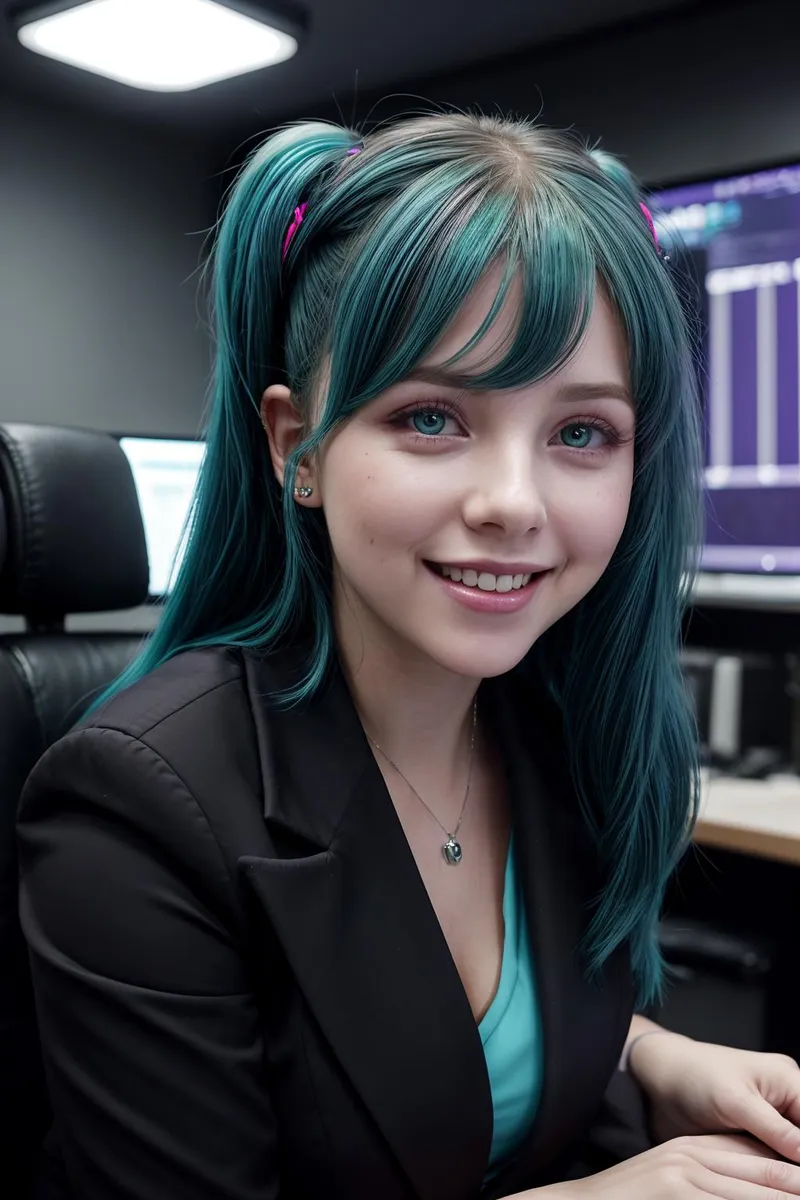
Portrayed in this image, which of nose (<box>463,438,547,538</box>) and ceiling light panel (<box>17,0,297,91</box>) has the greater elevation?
ceiling light panel (<box>17,0,297,91</box>)

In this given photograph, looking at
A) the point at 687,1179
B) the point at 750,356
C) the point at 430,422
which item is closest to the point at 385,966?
the point at 687,1179

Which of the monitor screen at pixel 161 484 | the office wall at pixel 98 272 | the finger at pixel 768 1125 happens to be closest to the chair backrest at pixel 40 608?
the finger at pixel 768 1125

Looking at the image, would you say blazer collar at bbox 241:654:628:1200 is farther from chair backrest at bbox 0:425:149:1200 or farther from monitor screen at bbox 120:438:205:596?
monitor screen at bbox 120:438:205:596

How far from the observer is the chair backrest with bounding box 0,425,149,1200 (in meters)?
1.00

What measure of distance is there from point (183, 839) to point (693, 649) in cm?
201

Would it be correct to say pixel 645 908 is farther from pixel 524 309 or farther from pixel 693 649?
pixel 693 649

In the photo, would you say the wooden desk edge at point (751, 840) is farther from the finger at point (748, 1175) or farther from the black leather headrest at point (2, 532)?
the black leather headrest at point (2, 532)

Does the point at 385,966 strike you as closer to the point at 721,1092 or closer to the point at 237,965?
the point at 237,965

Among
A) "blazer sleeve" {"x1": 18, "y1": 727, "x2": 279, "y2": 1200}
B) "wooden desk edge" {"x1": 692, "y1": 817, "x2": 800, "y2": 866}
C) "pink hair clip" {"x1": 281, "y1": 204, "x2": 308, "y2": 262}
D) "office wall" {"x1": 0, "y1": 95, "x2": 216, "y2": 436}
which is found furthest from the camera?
"office wall" {"x1": 0, "y1": 95, "x2": 216, "y2": 436}

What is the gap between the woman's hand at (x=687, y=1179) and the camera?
834 mm

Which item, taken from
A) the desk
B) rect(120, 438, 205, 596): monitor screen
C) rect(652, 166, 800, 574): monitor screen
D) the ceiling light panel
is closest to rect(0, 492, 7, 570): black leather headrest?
the desk

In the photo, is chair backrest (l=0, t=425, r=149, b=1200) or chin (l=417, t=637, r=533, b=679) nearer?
chin (l=417, t=637, r=533, b=679)

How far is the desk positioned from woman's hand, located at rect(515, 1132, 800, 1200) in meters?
0.86

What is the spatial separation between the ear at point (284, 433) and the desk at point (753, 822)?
1.02m
